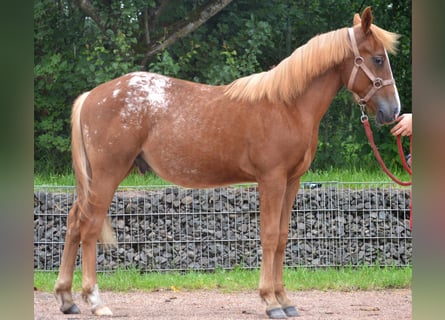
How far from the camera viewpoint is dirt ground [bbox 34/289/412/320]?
4922mm

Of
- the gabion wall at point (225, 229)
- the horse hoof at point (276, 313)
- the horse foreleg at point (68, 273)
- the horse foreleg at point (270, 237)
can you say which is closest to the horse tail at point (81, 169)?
the horse foreleg at point (68, 273)

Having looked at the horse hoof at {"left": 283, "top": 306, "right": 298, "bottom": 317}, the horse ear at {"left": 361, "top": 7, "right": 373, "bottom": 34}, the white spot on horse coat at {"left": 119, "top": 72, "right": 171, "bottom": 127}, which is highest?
the horse ear at {"left": 361, "top": 7, "right": 373, "bottom": 34}

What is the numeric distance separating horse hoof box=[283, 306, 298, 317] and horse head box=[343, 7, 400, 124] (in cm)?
148

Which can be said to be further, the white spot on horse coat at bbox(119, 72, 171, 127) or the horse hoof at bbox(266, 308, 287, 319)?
the white spot on horse coat at bbox(119, 72, 171, 127)

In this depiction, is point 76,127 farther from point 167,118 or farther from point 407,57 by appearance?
point 407,57

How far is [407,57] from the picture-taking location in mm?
10367

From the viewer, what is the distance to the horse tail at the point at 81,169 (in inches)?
190

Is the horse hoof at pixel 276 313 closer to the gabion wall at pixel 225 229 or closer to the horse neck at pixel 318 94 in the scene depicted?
the horse neck at pixel 318 94

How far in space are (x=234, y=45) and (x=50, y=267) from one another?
16.4 feet

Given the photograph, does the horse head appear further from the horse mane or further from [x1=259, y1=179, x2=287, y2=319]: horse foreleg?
[x1=259, y1=179, x2=287, y2=319]: horse foreleg

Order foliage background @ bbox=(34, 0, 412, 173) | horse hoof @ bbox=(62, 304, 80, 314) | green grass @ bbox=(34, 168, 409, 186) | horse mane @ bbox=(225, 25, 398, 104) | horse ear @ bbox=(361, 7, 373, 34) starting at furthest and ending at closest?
foliage background @ bbox=(34, 0, 412, 173), green grass @ bbox=(34, 168, 409, 186), horse hoof @ bbox=(62, 304, 80, 314), horse mane @ bbox=(225, 25, 398, 104), horse ear @ bbox=(361, 7, 373, 34)

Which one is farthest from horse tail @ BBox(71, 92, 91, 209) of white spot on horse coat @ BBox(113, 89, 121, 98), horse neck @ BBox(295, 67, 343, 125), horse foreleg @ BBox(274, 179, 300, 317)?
horse neck @ BBox(295, 67, 343, 125)
